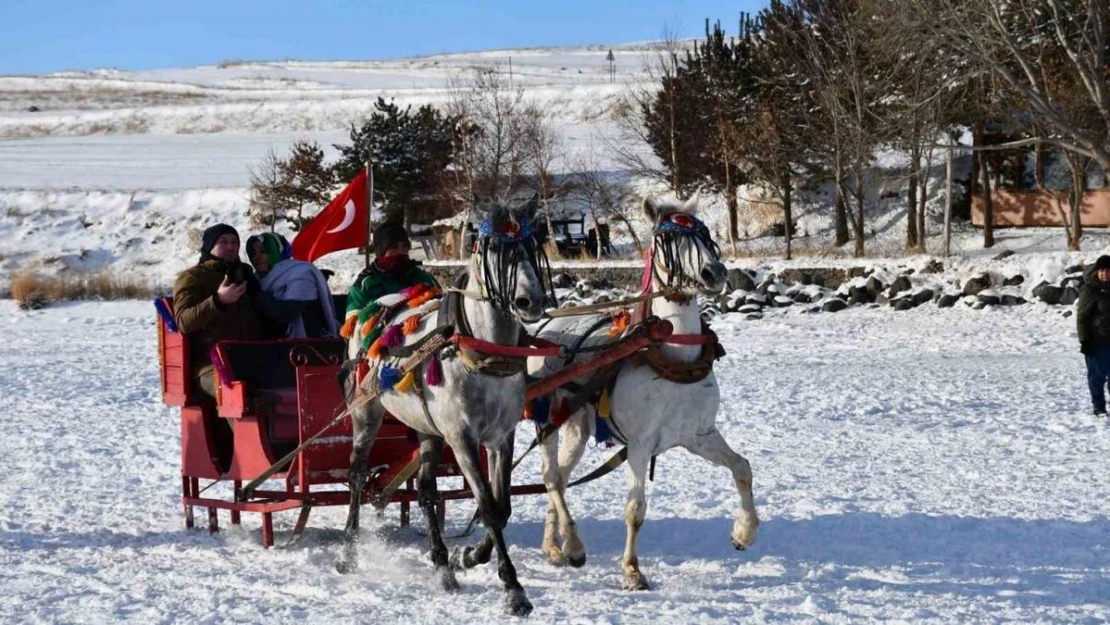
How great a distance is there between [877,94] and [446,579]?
75.3 ft

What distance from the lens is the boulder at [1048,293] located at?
853 inches

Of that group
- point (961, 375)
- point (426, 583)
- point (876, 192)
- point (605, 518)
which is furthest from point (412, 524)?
point (876, 192)

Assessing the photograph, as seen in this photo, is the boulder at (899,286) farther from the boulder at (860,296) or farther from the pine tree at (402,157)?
the pine tree at (402,157)

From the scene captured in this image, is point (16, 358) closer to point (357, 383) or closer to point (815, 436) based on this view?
point (815, 436)

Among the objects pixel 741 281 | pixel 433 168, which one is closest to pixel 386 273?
pixel 741 281

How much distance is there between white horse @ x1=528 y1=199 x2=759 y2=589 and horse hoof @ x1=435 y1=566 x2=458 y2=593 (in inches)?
29.6

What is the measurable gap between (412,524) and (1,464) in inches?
176

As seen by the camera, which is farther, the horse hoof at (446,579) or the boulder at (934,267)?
the boulder at (934,267)

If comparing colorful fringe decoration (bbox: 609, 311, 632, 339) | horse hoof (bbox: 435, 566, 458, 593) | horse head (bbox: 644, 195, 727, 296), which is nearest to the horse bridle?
horse head (bbox: 644, 195, 727, 296)

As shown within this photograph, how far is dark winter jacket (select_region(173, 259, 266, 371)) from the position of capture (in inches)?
328

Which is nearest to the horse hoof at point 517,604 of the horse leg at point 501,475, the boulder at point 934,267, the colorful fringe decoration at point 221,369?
the horse leg at point 501,475

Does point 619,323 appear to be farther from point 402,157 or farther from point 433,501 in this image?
point 402,157

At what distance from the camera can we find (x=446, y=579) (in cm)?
700

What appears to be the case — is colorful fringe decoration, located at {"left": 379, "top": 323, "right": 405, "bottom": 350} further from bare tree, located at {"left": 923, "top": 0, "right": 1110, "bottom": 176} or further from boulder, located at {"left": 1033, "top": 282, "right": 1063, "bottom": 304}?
bare tree, located at {"left": 923, "top": 0, "right": 1110, "bottom": 176}
